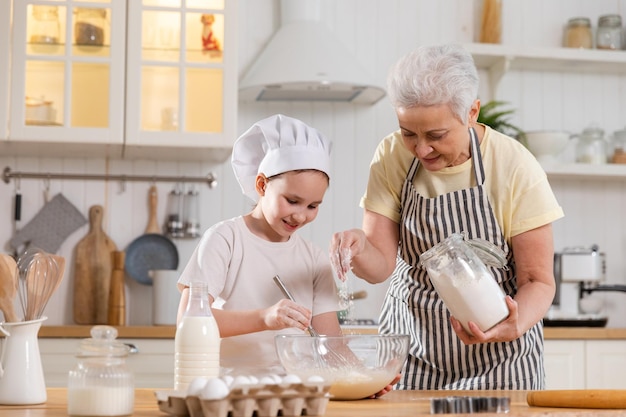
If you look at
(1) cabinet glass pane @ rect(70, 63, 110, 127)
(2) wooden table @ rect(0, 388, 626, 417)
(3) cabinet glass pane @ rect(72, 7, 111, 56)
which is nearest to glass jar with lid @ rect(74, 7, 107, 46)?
(3) cabinet glass pane @ rect(72, 7, 111, 56)

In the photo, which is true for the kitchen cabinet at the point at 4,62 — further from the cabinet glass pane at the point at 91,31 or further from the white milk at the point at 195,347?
the white milk at the point at 195,347

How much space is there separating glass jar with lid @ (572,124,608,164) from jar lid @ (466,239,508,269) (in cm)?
251

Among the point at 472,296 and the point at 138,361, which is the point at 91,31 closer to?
the point at 138,361

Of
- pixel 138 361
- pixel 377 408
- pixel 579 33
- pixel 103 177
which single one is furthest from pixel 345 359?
pixel 579 33

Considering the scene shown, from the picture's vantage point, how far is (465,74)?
1.87m

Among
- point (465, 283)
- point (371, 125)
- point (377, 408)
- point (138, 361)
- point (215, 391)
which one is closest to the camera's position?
point (215, 391)

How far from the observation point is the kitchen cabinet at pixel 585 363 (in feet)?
11.7

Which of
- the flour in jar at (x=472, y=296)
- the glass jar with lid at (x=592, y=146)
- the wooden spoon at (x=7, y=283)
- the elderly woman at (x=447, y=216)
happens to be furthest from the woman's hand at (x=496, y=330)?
the glass jar with lid at (x=592, y=146)

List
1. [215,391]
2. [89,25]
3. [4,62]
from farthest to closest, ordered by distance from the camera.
A: [89,25] < [4,62] < [215,391]

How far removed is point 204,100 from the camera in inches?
145

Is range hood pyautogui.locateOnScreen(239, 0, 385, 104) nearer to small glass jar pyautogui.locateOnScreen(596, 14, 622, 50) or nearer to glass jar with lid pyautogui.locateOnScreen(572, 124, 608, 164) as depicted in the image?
glass jar with lid pyautogui.locateOnScreen(572, 124, 608, 164)

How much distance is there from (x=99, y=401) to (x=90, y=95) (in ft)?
8.13

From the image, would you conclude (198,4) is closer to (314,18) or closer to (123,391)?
(314,18)

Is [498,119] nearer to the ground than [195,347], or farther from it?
farther from it
